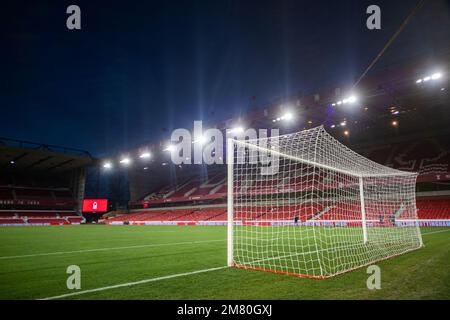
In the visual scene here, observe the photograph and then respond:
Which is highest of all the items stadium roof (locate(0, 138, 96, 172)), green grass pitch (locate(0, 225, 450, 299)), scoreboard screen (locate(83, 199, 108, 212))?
stadium roof (locate(0, 138, 96, 172))

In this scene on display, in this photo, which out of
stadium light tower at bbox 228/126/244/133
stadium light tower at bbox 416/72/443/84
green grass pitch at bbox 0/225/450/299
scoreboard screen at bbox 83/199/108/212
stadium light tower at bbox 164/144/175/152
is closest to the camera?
green grass pitch at bbox 0/225/450/299

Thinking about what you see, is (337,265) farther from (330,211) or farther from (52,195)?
(52,195)

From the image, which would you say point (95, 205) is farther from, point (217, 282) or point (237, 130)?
point (217, 282)

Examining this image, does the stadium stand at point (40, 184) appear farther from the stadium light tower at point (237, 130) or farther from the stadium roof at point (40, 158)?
the stadium light tower at point (237, 130)

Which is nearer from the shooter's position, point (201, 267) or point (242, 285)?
point (242, 285)

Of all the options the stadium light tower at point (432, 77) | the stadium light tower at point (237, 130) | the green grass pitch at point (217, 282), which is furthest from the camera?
the stadium light tower at point (237, 130)

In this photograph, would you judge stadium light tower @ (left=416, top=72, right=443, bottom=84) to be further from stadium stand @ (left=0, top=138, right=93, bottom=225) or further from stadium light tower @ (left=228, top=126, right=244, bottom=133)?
stadium stand @ (left=0, top=138, right=93, bottom=225)

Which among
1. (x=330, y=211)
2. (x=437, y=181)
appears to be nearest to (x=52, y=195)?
(x=330, y=211)

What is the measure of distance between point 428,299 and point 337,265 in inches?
94.4

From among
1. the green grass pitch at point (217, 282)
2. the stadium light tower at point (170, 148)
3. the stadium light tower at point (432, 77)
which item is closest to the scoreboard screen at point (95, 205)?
the stadium light tower at point (170, 148)

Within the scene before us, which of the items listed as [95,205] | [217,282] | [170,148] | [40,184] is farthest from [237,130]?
[40,184]

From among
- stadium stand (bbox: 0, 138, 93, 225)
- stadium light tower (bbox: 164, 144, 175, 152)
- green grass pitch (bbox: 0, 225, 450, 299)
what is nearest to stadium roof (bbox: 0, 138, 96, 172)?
stadium stand (bbox: 0, 138, 93, 225)
